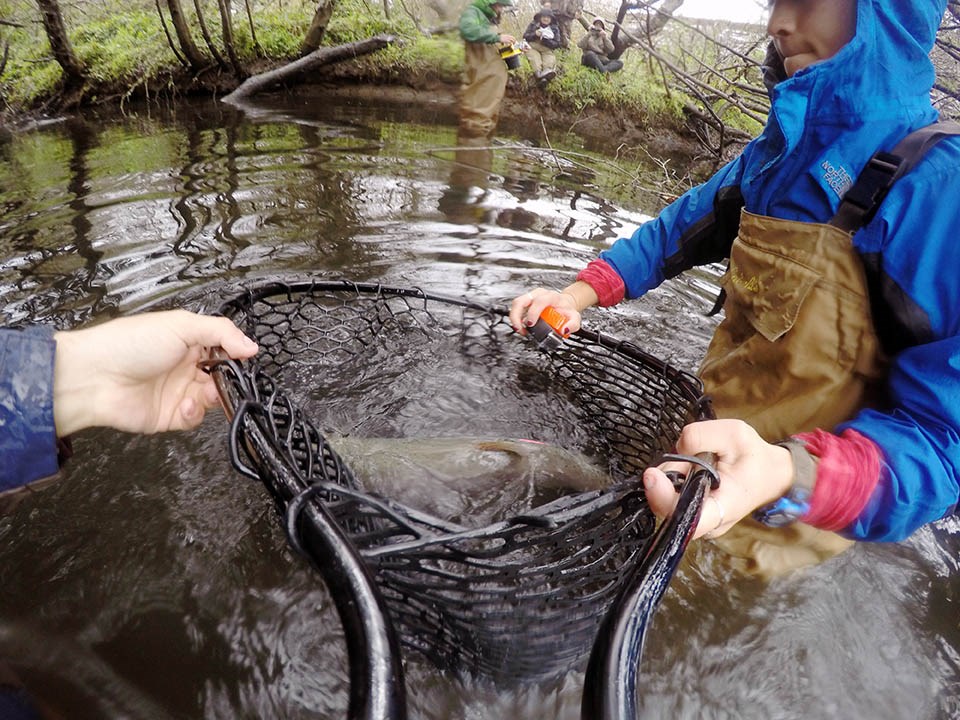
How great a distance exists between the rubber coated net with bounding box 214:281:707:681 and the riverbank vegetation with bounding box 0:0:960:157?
606 centimetres

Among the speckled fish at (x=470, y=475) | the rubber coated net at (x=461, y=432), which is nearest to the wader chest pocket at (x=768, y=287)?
the rubber coated net at (x=461, y=432)

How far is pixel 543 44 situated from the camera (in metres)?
10.3

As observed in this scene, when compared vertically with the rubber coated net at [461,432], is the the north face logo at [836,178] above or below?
above

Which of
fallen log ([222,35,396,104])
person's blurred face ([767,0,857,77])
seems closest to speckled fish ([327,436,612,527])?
person's blurred face ([767,0,857,77])

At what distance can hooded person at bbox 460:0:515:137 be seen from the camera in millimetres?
7062

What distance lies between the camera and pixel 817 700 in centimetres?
166

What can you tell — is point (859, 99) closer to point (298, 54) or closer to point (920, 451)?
point (920, 451)

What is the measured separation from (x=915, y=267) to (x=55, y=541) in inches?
100

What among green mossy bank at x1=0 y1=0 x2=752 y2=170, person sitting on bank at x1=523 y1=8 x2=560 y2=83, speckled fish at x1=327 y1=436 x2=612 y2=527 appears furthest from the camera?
person sitting on bank at x1=523 y1=8 x2=560 y2=83

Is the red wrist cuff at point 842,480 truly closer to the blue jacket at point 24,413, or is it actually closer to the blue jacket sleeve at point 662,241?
the blue jacket sleeve at point 662,241

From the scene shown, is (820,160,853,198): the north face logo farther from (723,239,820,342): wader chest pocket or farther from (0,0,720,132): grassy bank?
(0,0,720,132): grassy bank

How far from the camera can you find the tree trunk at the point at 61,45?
7168mm

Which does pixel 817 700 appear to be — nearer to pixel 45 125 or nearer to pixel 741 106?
pixel 741 106

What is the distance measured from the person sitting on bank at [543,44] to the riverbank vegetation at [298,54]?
0.35 metres
